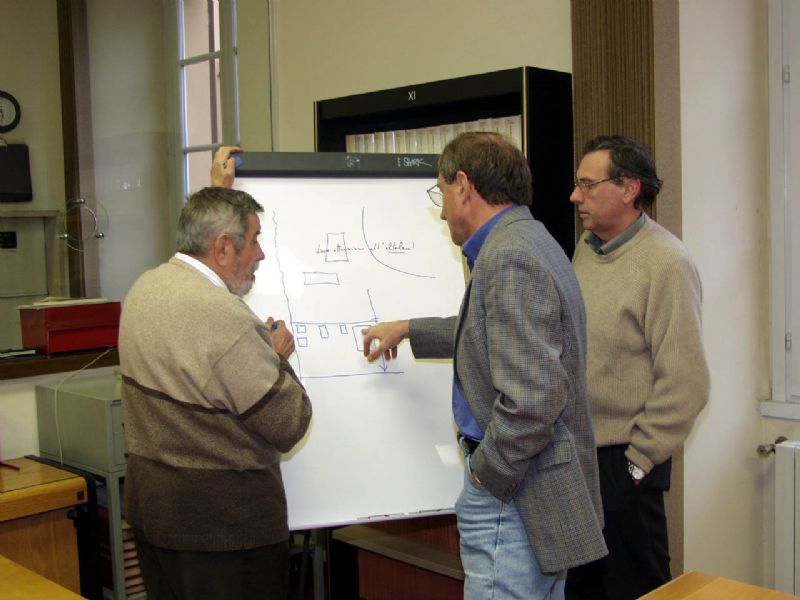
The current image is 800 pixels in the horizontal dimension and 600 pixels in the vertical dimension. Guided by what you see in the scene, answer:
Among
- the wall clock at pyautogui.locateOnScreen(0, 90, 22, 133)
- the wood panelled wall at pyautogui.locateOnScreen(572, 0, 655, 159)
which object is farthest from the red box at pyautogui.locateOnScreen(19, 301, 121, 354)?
the wood panelled wall at pyautogui.locateOnScreen(572, 0, 655, 159)

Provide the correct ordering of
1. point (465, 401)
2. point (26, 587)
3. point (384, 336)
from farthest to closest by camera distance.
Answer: point (384, 336) < point (465, 401) < point (26, 587)

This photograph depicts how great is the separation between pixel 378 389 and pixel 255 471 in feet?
1.69

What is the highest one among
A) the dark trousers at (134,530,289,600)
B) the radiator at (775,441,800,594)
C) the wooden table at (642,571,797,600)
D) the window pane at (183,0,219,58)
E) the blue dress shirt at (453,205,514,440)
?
the window pane at (183,0,219,58)

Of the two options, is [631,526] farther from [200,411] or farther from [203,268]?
[203,268]

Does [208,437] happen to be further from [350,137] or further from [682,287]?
[350,137]

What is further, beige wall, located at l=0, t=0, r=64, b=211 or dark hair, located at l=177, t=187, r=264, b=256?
beige wall, located at l=0, t=0, r=64, b=211

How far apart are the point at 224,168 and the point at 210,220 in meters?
0.35

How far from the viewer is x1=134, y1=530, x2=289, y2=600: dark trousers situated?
188 cm

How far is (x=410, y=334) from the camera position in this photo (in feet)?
7.37

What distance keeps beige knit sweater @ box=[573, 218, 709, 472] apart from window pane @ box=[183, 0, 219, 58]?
2.75 metres

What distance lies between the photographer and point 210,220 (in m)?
1.92

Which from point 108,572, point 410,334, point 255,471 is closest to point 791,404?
point 410,334

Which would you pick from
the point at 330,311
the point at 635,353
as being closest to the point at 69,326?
the point at 330,311

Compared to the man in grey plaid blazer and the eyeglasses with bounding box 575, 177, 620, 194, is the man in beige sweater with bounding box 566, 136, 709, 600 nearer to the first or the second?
the eyeglasses with bounding box 575, 177, 620, 194
